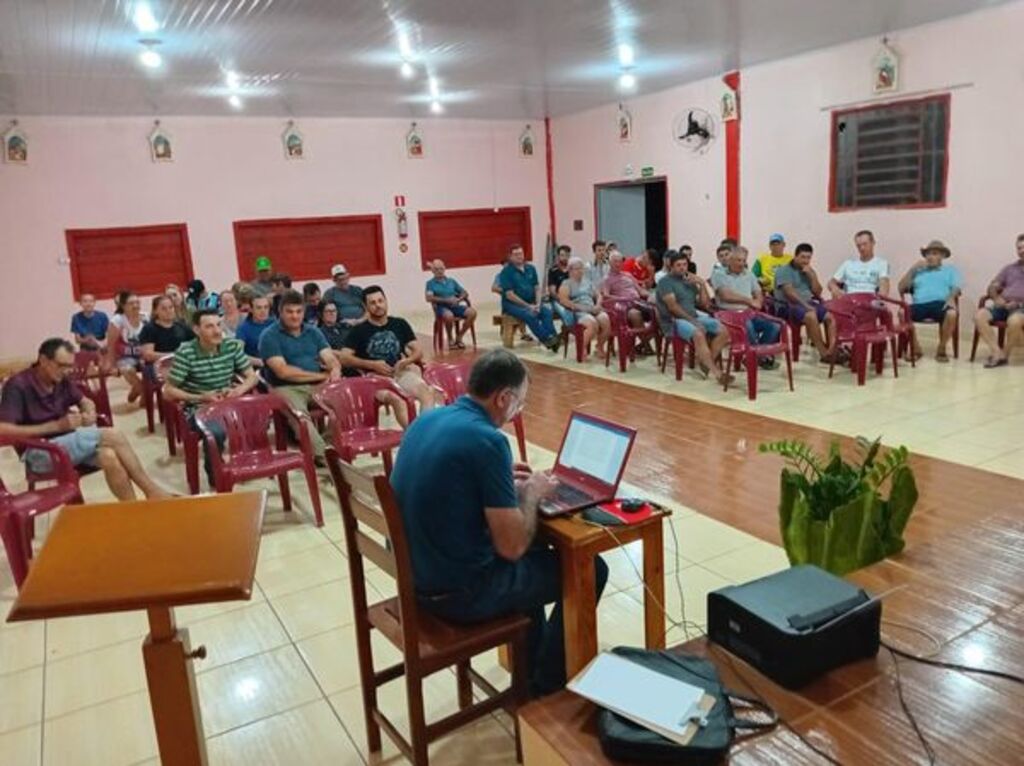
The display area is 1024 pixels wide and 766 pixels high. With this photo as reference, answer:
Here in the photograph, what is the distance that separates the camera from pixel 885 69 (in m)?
7.73

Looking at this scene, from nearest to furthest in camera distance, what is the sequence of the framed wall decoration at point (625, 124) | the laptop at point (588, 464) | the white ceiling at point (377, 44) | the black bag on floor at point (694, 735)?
the black bag on floor at point (694, 735)
the laptop at point (588, 464)
the white ceiling at point (377, 44)
the framed wall decoration at point (625, 124)

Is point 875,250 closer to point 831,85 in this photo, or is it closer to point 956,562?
point 831,85

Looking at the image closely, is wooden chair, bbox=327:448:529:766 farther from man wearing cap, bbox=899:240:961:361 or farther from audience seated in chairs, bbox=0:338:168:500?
man wearing cap, bbox=899:240:961:361

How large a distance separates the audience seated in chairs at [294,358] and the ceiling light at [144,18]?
2657 mm

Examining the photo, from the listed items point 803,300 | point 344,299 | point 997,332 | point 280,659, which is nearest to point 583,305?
point 803,300

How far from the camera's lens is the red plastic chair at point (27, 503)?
3174 millimetres

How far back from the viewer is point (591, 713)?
1.60 metres

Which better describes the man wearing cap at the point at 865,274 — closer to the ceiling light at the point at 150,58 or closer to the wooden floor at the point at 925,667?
the wooden floor at the point at 925,667

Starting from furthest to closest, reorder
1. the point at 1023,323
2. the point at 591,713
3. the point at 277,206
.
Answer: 1. the point at 277,206
2. the point at 1023,323
3. the point at 591,713

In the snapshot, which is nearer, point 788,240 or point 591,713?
point 591,713

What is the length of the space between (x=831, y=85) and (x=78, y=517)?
28.8 feet

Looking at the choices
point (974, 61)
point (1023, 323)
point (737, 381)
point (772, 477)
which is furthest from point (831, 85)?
point (772, 477)

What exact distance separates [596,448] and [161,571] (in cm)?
128

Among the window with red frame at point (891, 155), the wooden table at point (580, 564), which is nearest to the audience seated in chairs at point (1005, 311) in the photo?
the window with red frame at point (891, 155)
